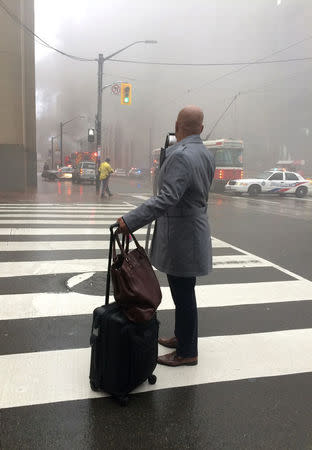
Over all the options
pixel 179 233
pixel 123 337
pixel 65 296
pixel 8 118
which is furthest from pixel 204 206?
pixel 8 118

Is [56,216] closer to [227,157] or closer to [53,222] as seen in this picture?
[53,222]

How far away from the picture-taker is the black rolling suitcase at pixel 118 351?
95.0 inches

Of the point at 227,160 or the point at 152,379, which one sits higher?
the point at 227,160

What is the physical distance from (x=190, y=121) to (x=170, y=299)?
2261 millimetres

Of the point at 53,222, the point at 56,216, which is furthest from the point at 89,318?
the point at 56,216

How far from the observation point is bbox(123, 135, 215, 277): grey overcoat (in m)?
2.57

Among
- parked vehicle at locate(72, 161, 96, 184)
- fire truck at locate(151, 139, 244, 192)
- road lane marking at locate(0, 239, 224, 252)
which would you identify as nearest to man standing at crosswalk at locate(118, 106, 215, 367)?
road lane marking at locate(0, 239, 224, 252)

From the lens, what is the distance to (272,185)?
22188mm

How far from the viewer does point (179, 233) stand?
2.71 m

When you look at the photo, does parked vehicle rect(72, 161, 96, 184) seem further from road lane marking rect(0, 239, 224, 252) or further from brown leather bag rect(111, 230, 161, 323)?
brown leather bag rect(111, 230, 161, 323)

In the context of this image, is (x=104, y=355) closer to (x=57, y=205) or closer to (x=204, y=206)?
(x=204, y=206)

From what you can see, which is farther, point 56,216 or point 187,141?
point 56,216

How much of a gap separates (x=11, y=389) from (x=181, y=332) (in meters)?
1.19

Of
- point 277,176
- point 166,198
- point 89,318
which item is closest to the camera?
point 166,198
